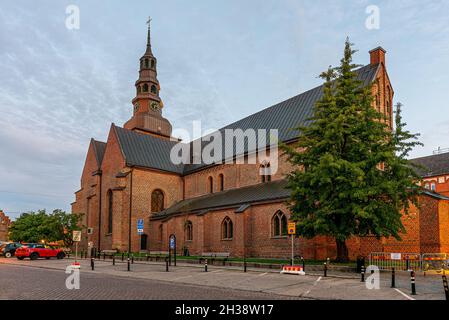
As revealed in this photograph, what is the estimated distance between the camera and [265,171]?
37.3 metres

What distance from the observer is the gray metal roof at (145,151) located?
45.6 m

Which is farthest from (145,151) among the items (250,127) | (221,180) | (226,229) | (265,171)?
(226,229)

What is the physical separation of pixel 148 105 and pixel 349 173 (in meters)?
40.7

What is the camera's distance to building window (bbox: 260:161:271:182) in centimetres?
3716

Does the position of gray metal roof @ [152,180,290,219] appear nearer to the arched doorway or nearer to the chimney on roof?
the arched doorway

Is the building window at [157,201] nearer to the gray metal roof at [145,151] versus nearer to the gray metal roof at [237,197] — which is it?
the gray metal roof at [237,197]

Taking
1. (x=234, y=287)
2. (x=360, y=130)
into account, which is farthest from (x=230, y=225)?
(x=234, y=287)

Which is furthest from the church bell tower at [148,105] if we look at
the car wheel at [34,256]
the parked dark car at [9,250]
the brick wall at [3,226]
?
the brick wall at [3,226]

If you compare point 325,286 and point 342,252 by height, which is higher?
point 342,252

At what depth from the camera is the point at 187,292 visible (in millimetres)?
14062

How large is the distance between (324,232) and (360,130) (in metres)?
5.96

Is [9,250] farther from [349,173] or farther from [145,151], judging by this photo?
[349,173]

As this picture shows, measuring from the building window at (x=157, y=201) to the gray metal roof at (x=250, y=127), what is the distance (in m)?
2.78
